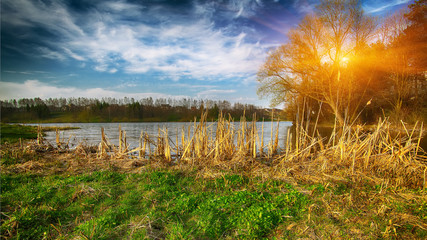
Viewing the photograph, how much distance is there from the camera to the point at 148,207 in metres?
3.98

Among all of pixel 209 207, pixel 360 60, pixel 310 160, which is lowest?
pixel 209 207

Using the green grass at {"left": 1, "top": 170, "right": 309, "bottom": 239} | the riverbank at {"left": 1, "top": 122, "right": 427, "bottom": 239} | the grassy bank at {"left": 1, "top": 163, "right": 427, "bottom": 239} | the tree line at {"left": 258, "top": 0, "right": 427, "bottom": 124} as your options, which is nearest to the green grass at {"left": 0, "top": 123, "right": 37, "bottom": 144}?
the riverbank at {"left": 1, "top": 122, "right": 427, "bottom": 239}

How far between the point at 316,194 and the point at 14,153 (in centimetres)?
1092

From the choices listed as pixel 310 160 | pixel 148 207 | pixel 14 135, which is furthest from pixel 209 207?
pixel 14 135

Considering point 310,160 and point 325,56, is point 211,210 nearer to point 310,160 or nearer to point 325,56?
point 310,160

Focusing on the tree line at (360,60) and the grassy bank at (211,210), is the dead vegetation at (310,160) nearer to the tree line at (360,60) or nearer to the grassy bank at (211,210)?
the grassy bank at (211,210)

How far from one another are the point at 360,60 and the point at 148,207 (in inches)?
980

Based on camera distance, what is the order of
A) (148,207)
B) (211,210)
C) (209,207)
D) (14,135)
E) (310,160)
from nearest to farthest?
(211,210) → (209,207) → (148,207) → (310,160) → (14,135)

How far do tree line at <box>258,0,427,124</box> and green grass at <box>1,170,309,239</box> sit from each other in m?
16.7

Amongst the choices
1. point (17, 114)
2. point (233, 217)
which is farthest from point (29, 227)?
point (17, 114)

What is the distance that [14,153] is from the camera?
8.38 meters

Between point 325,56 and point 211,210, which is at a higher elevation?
point 325,56

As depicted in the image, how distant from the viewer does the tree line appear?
781 inches

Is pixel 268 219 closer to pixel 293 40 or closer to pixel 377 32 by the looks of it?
pixel 293 40
